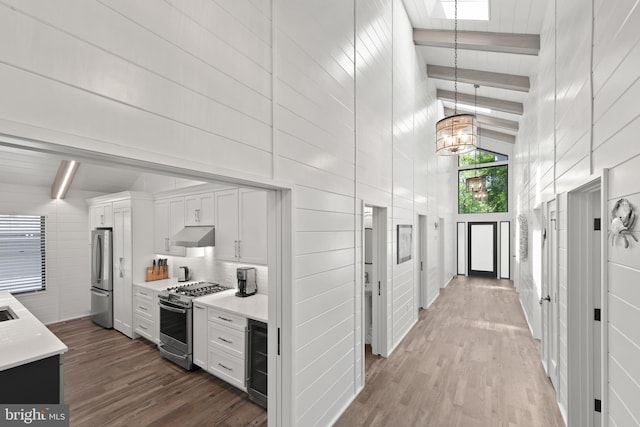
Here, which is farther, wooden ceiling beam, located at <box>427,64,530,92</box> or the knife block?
wooden ceiling beam, located at <box>427,64,530,92</box>

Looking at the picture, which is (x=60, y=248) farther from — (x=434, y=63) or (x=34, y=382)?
(x=434, y=63)

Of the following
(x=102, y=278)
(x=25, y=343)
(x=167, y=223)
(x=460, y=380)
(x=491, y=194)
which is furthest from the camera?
(x=491, y=194)

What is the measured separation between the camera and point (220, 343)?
3150mm

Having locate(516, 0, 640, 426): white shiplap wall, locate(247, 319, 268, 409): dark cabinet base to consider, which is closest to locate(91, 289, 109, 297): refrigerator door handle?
locate(247, 319, 268, 409): dark cabinet base

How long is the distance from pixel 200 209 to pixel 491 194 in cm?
960

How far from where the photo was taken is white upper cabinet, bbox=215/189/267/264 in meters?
3.38

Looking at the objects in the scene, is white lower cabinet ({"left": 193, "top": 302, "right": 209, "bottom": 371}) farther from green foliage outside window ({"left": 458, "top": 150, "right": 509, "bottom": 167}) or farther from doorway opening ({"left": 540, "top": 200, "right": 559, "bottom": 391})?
green foliage outside window ({"left": 458, "top": 150, "right": 509, "bottom": 167})

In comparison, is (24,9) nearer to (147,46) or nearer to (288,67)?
(147,46)

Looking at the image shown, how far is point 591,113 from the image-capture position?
70.0 inches

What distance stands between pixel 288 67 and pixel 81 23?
1.25 m

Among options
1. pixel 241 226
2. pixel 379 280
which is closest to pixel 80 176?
pixel 241 226

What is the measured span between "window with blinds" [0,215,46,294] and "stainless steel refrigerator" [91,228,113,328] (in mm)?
937

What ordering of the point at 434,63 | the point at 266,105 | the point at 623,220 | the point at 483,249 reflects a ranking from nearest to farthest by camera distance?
the point at 623,220 < the point at 266,105 < the point at 434,63 < the point at 483,249

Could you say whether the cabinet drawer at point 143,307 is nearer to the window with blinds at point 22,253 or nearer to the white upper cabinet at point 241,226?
the white upper cabinet at point 241,226
